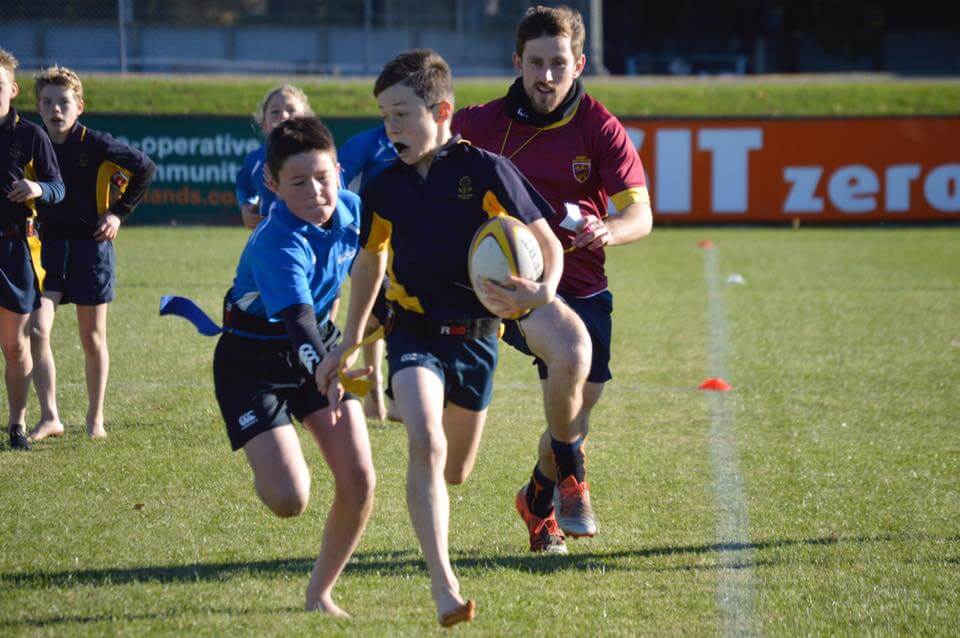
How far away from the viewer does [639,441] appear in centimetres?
778

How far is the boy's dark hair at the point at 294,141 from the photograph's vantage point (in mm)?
4652

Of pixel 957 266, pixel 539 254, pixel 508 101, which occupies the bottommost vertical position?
pixel 957 266

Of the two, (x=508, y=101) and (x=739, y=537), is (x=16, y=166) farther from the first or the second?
(x=739, y=537)

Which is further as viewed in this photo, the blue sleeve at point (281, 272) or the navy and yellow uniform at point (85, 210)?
the navy and yellow uniform at point (85, 210)

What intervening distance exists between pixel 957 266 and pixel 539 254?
1374cm

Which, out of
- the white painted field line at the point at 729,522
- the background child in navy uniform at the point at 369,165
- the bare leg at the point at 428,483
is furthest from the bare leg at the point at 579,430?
the background child in navy uniform at the point at 369,165

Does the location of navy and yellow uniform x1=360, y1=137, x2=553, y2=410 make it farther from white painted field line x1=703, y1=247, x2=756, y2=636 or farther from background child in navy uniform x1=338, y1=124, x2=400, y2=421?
background child in navy uniform x1=338, y1=124, x2=400, y2=421

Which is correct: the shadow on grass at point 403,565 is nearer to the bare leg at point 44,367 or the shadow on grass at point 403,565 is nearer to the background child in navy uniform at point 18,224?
the background child in navy uniform at point 18,224

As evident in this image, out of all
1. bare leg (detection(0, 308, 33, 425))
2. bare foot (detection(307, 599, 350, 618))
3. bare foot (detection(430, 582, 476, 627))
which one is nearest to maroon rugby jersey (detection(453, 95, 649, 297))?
bare foot (detection(307, 599, 350, 618))

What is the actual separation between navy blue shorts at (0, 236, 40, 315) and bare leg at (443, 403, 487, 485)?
3.37 m

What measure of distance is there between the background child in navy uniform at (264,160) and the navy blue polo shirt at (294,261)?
2380 mm

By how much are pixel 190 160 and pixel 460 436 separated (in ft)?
55.8

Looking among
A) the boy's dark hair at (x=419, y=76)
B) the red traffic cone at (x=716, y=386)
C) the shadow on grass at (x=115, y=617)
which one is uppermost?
the boy's dark hair at (x=419, y=76)

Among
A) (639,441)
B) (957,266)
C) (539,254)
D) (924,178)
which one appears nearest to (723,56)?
(924,178)
